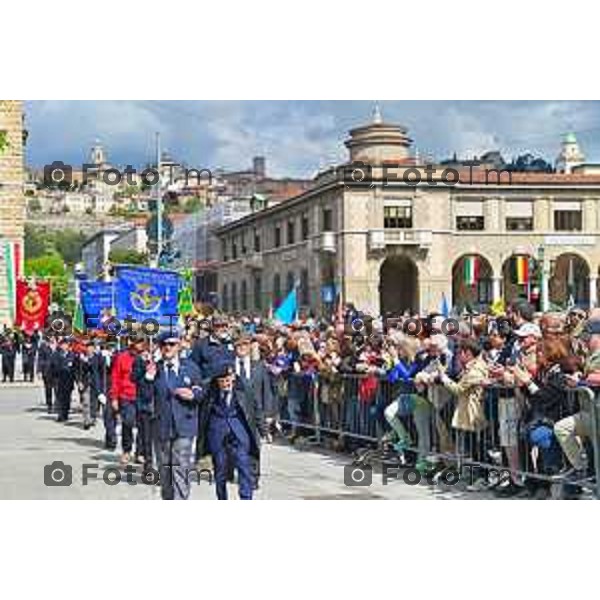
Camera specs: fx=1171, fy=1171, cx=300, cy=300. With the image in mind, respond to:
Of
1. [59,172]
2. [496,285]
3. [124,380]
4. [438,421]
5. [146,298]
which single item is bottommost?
[438,421]

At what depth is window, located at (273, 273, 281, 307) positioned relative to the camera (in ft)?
121

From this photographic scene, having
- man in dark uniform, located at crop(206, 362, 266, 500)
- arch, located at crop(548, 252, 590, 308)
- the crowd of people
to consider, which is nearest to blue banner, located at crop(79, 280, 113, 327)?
the crowd of people

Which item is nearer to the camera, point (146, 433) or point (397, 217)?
point (146, 433)

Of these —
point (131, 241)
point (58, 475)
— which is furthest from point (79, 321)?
point (131, 241)

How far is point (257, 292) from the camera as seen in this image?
37.8 metres

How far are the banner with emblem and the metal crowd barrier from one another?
66.6 ft

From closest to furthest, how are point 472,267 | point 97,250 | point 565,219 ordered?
point 472,267 → point 565,219 → point 97,250

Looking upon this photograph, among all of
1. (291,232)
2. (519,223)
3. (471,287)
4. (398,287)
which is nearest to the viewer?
(519,223)

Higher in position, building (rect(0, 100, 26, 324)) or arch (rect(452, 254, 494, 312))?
building (rect(0, 100, 26, 324))

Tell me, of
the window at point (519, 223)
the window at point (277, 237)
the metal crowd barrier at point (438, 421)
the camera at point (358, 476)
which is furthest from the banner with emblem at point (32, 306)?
the camera at point (358, 476)

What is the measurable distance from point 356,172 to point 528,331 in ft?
41.6

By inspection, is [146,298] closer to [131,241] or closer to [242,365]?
[242,365]

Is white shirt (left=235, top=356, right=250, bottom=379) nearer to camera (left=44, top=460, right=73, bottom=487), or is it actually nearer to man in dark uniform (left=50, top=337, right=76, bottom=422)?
camera (left=44, top=460, right=73, bottom=487)
